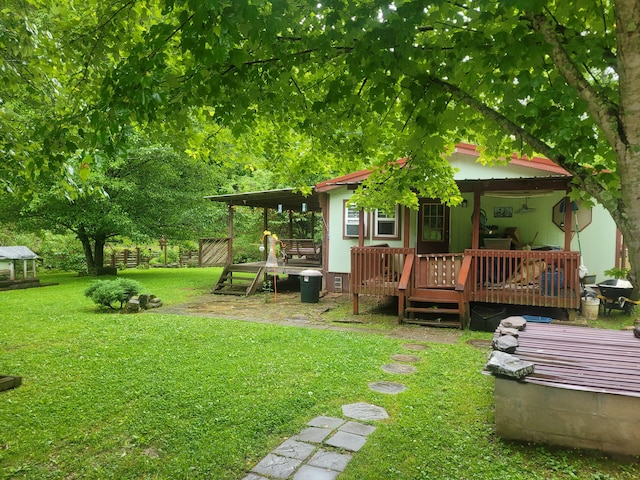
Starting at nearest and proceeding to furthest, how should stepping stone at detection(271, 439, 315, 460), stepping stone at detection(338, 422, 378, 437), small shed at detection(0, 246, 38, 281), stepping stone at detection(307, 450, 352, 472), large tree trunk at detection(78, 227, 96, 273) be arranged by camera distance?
1. stepping stone at detection(307, 450, 352, 472)
2. stepping stone at detection(271, 439, 315, 460)
3. stepping stone at detection(338, 422, 378, 437)
4. small shed at detection(0, 246, 38, 281)
5. large tree trunk at detection(78, 227, 96, 273)

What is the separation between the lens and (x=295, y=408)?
13.8 feet

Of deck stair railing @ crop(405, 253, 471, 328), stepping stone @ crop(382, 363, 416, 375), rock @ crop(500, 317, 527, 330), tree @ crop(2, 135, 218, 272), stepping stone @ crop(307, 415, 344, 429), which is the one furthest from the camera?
tree @ crop(2, 135, 218, 272)

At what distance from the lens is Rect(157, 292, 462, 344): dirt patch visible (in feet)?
26.2

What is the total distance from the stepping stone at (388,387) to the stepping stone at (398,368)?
1.60 feet

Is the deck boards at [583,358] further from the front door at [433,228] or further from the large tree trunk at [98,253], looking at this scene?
the large tree trunk at [98,253]

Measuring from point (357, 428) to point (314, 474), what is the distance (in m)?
0.85

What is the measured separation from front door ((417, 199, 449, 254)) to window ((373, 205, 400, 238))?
0.69 metres

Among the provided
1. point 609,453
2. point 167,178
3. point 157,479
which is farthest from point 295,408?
point 167,178

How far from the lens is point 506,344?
436cm

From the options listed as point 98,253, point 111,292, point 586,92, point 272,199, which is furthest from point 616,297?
point 98,253

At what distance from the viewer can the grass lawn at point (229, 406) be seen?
3.20 meters

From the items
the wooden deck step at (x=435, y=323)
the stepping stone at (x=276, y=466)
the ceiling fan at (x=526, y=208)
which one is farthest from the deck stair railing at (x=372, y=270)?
the stepping stone at (x=276, y=466)

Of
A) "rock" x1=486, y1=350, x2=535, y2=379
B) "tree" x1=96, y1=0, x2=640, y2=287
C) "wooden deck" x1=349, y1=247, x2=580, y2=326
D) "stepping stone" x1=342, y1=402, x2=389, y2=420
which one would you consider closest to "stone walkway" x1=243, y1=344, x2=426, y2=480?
"stepping stone" x1=342, y1=402, x2=389, y2=420

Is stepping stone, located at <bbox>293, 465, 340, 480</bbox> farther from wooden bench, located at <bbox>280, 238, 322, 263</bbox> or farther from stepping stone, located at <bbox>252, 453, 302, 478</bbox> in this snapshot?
wooden bench, located at <bbox>280, 238, 322, 263</bbox>
